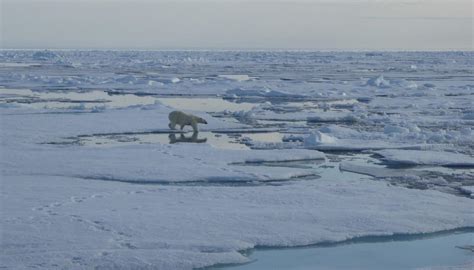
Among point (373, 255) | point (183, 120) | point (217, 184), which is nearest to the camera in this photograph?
point (373, 255)

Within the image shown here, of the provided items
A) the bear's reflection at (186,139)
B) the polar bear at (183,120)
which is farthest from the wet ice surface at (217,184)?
the polar bear at (183,120)

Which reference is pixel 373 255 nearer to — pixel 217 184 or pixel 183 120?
pixel 217 184

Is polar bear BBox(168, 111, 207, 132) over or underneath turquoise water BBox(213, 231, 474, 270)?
over

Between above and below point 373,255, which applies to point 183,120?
above

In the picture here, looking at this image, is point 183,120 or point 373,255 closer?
point 373,255

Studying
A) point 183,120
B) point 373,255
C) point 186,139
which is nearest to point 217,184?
point 373,255

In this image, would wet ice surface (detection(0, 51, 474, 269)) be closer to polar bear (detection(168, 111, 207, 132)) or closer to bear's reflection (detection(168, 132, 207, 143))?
bear's reflection (detection(168, 132, 207, 143))

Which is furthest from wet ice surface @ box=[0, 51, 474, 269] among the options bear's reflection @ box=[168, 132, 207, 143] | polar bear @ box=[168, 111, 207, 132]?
polar bear @ box=[168, 111, 207, 132]

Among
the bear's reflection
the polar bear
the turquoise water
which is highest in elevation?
the polar bear

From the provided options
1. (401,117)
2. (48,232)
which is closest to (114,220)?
(48,232)
